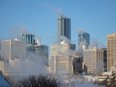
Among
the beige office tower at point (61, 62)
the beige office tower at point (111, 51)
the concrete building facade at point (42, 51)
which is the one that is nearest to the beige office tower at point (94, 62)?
Result: the beige office tower at point (111, 51)

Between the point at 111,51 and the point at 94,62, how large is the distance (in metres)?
4.21

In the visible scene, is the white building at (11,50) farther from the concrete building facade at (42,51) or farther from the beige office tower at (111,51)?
the beige office tower at (111,51)

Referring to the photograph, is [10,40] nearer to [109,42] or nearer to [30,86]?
[109,42]

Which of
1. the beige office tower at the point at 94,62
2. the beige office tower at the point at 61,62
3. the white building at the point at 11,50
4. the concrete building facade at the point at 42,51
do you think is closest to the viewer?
the white building at the point at 11,50

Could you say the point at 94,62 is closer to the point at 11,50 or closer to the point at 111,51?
the point at 111,51

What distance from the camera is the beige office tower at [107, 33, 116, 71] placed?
245ft

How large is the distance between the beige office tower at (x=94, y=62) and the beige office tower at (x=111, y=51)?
2.22m

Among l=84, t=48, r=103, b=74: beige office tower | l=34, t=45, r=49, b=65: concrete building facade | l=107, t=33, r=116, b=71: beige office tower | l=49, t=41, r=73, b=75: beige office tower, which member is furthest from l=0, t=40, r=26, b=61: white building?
l=107, t=33, r=116, b=71: beige office tower

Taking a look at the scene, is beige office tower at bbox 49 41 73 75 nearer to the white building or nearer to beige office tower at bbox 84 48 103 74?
beige office tower at bbox 84 48 103 74

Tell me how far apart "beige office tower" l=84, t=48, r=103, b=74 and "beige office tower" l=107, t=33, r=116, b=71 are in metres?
2.22

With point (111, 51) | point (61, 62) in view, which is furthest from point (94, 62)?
point (61, 62)

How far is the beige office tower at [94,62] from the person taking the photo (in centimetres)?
Answer: 7806

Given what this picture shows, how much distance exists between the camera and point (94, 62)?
78625 mm

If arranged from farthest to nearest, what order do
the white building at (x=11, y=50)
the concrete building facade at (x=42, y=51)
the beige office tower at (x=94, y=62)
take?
1. the beige office tower at (x=94, y=62)
2. the concrete building facade at (x=42, y=51)
3. the white building at (x=11, y=50)
